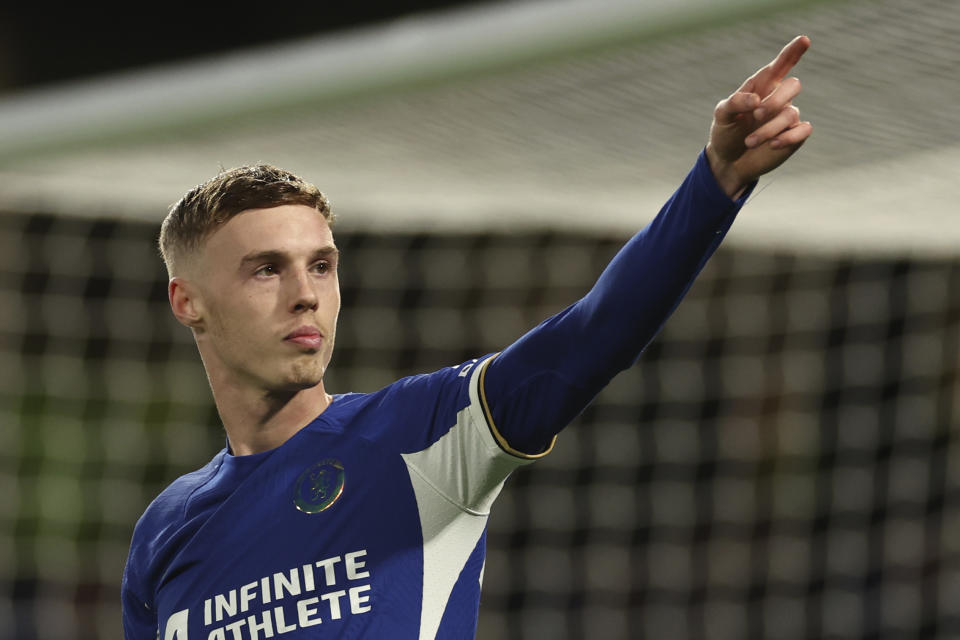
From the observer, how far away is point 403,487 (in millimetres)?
2006

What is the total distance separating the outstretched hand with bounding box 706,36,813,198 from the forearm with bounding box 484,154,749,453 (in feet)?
0.10

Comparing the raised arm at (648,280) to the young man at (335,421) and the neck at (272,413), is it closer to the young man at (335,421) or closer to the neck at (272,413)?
the young man at (335,421)

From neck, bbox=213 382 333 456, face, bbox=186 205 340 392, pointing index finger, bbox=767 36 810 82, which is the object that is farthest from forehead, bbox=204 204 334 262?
pointing index finger, bbox=767 36 810 82

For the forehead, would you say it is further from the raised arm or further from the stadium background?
the stadium background

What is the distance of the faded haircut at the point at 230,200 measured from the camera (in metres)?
2.15

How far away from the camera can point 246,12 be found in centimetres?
1357

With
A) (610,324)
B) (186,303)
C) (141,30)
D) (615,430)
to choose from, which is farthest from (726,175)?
(141,30)

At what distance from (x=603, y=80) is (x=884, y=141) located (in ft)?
2.91

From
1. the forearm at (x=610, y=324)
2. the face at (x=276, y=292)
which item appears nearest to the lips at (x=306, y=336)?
the face at (x=276, y=292)

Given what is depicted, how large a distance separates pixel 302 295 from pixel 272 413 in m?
0.25

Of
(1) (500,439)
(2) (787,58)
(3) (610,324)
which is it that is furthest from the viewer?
(1) (500,439)

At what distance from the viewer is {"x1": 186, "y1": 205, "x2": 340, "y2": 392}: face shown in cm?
209

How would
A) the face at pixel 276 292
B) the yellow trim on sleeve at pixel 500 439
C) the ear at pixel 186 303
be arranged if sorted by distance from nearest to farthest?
1. the yellow trim on sleeve at pixel 500 439
2. the face at pixel 276 292
3. the ear at pixel 186 303

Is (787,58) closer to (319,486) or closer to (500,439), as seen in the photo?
(500,439)
